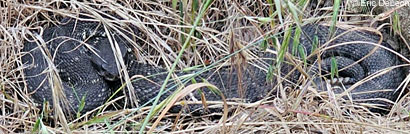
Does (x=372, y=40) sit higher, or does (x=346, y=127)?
(x=372, y=40)

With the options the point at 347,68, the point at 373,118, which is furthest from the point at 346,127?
the point at 347,68

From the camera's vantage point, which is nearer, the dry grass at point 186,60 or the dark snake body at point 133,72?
the dry grass at point 186,60

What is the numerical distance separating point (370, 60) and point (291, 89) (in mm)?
789

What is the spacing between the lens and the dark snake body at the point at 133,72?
4.05 meters

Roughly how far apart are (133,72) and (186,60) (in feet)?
1.30

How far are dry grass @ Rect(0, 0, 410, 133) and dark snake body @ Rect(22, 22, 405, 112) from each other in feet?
0.34

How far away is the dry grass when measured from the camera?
3371 mm

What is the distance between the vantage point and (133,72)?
4.29 m

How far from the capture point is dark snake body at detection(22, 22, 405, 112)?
4.05m

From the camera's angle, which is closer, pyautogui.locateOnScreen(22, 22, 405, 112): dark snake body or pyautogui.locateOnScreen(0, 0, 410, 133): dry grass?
pyautogui.locateOnScreen(0, 0, 410, 133): dry grass

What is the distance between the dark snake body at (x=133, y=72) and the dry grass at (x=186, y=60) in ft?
0.34

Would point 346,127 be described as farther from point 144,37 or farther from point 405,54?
point 144,37

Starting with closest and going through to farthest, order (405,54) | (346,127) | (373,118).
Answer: (346,127)
(373,118)
(405,54)

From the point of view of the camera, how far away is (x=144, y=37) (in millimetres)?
4516
